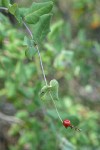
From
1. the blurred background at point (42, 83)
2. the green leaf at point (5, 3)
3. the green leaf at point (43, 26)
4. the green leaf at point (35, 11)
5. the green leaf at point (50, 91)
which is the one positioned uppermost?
the green leaf at point (5, 3)

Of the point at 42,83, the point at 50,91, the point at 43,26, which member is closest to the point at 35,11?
the point at 43,26

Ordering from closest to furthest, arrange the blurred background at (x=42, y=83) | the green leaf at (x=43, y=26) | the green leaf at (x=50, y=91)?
the green leaf at (x=50, y=91) → the green leaf at (x=43, y=26) → the blurred background at (x=42, y=83)

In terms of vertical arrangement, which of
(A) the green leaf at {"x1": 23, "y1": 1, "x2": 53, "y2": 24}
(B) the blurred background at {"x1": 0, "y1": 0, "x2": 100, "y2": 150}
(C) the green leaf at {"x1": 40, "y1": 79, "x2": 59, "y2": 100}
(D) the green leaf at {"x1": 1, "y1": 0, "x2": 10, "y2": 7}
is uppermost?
(D) the green leaf at {"x1": 1, "y1": 0, "x2": 10, "y2": 7}

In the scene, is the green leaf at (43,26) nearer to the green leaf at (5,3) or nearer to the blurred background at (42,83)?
the green leaf at (5,3)

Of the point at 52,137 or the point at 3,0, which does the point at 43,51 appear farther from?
the point at 3,0

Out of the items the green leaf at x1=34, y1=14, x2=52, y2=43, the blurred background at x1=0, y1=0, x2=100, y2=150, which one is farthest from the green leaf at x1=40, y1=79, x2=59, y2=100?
the blurred background at x1=0, y1=0, x2=100, y2=150

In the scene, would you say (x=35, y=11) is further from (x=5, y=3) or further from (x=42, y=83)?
(x=42, y=83)

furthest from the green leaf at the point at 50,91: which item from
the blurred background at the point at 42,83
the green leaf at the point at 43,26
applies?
the blurred background at the point at 42,83

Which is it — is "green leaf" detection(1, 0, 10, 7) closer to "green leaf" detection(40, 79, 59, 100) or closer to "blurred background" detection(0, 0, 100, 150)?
"green leaf" detection(40, 79, 59, 100)

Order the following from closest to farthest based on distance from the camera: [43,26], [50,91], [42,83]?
[50,91]
[43,26]
[42,83]
